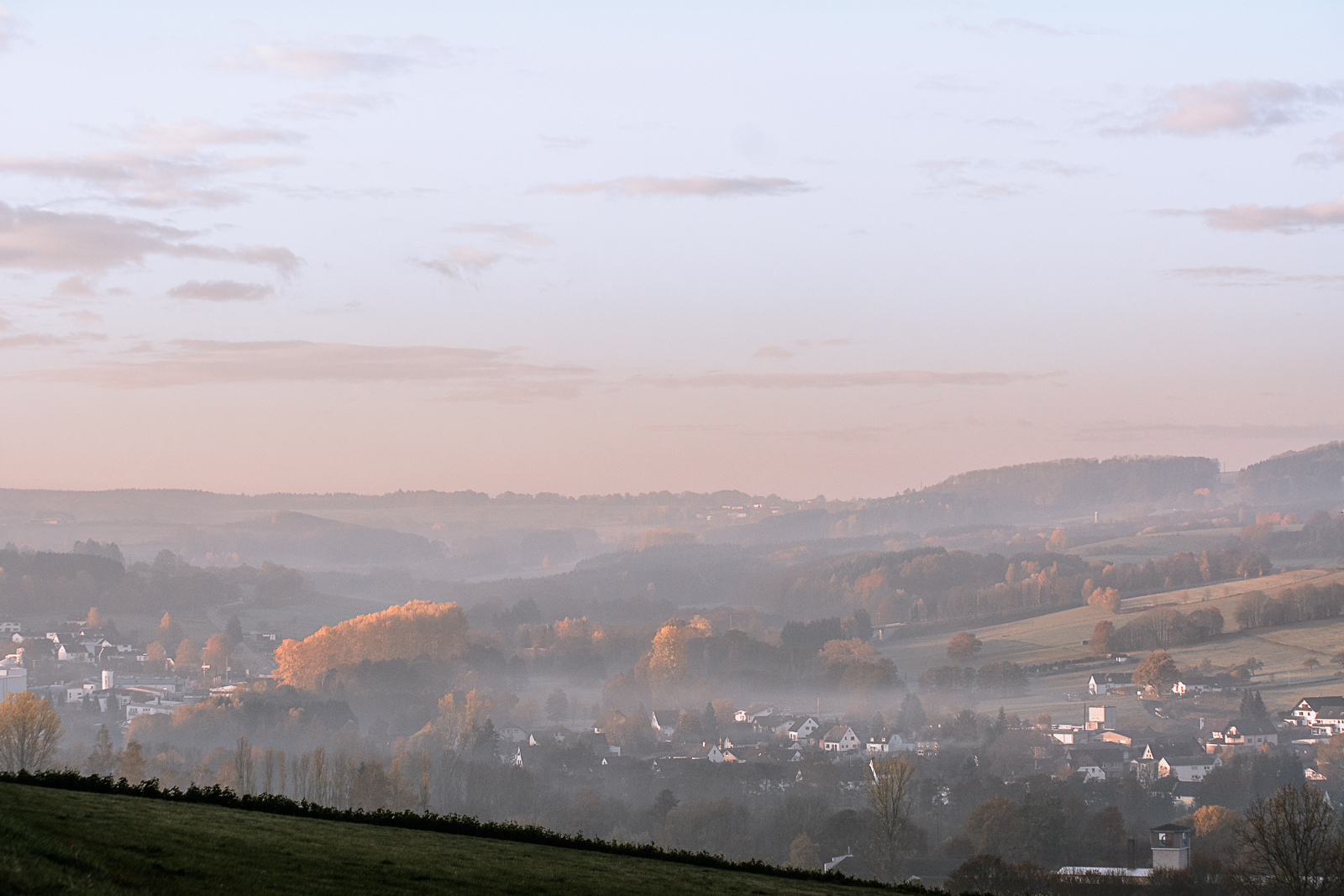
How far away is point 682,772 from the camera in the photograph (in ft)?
416

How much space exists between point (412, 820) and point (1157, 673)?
166m

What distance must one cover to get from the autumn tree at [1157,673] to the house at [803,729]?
5132cm

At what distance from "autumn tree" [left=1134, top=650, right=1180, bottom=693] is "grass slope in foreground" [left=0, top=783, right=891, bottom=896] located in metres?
160

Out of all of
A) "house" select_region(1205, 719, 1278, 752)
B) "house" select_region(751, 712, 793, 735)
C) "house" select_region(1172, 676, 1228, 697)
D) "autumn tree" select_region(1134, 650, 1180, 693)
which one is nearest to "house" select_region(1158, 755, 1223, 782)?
"house" select_region(1205, 719, 1278, 752)

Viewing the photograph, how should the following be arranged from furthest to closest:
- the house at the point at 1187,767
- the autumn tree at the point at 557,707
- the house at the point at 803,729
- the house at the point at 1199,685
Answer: the autumn tree at the point at 557,707
the house at the point at 1199,685
the house at the point at 803,729
the house at the point at 1187,767

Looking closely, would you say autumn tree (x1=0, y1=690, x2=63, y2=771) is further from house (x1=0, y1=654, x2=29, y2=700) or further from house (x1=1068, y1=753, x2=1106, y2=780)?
house (x1=1068, y1=753, x2=1106, y2=780)

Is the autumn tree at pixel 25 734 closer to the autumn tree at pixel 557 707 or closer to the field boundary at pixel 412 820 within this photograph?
the field boundary at pixel 412 820

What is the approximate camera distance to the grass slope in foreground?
61.3 feet

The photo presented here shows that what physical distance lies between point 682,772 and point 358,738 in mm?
44607

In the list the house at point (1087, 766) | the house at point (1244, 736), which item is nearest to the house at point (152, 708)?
the house at point (1087, 766)

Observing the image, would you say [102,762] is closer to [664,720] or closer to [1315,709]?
[664,720]

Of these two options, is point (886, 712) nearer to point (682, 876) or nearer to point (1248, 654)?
point (1248, 654)

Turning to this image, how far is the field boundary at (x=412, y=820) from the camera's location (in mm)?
30812

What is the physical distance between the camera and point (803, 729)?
160 m
